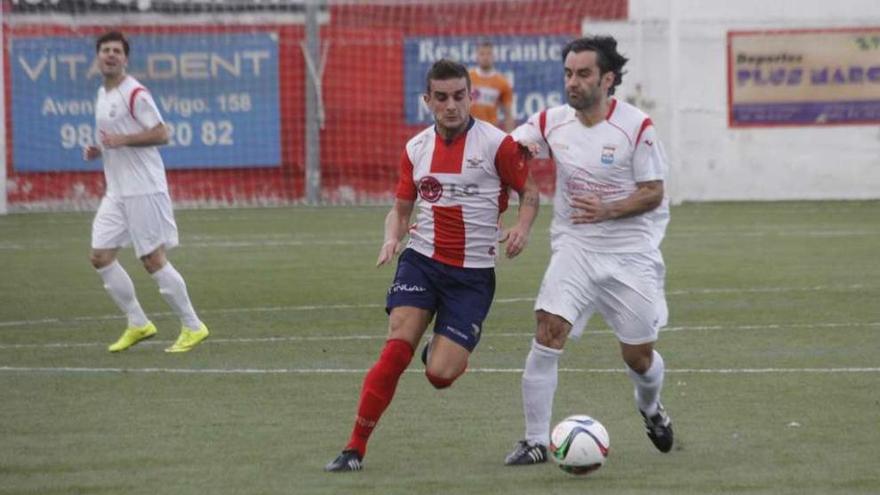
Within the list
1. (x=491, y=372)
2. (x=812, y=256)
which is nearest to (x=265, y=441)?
(x=491, y=372)

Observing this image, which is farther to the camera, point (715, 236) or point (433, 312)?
point (715, 236)

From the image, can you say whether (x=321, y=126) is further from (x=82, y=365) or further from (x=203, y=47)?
(x=82, y=365)

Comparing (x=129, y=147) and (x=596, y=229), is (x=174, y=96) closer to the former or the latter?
(x=129, y=147)

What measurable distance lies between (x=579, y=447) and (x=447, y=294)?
1.12m

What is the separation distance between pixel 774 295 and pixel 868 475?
27.5 ft

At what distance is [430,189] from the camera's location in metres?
9.27

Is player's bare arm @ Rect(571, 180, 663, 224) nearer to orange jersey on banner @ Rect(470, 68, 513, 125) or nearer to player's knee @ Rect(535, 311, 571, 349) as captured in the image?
player's knee @ Rect(535, 311, 571, 349)

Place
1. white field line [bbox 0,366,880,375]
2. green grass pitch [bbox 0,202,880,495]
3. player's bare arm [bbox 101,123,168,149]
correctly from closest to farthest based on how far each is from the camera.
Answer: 1. green grass pitch [bbox 0,202,880,495]
2. white field line [bbox 0,366,880,375]
3. player's bare arm [bbox 101,123,168,149]

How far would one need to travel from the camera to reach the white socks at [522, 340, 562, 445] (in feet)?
29.3

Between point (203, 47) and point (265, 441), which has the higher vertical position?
point (203, 47)

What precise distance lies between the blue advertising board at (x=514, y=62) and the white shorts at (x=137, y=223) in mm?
16062

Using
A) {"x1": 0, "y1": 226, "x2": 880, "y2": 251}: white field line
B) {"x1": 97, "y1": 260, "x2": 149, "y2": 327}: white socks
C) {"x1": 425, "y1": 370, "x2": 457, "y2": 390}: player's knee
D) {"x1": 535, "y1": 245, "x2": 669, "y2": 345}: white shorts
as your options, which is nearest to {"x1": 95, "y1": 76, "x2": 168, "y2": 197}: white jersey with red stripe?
{"x1": 97, "y1": 260, "x2": 149, "y2": 327}: white socks

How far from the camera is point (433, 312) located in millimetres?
9195

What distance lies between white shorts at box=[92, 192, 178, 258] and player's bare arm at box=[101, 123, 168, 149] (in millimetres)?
417
